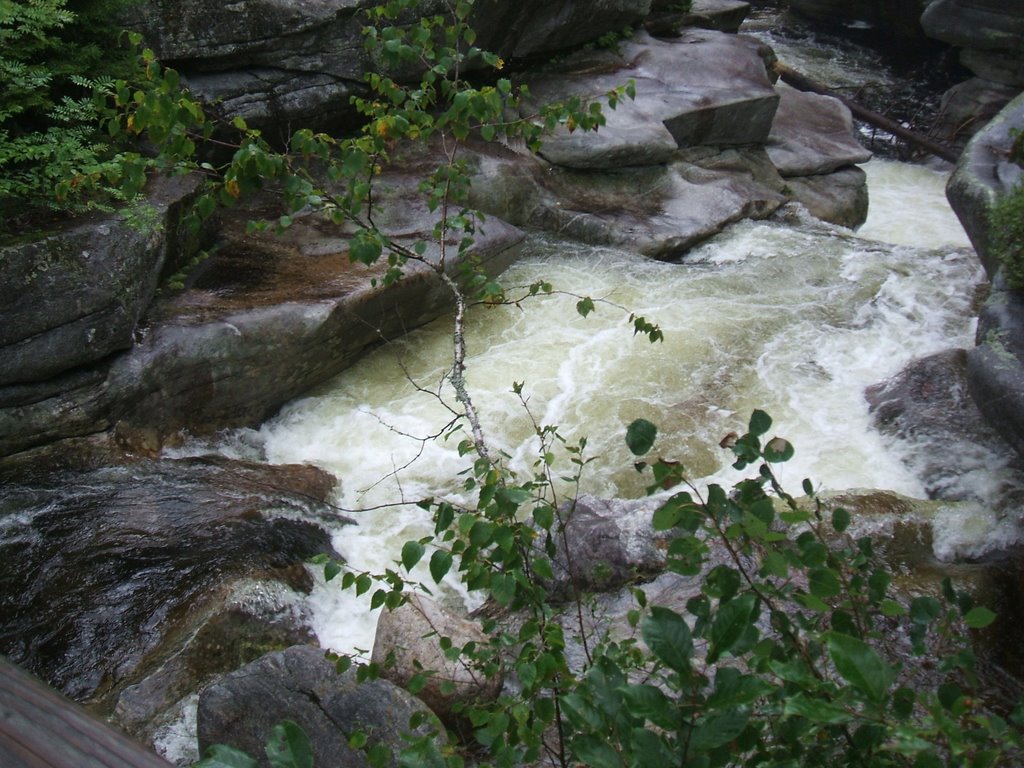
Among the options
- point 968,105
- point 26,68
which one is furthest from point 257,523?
point 968,105

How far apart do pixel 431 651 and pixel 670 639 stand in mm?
3109

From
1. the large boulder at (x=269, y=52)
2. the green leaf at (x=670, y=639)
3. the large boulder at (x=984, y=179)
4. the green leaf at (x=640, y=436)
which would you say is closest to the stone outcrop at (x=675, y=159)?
the large boulder at (x=269, y=52)

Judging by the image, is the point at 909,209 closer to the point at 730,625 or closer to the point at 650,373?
the point at 650,373

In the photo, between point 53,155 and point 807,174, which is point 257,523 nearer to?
point 53,155

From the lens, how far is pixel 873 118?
47.2 ft

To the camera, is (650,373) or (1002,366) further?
(650,373)

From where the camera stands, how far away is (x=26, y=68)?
617 centimetres

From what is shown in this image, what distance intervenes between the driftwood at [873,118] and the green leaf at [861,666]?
14.1m

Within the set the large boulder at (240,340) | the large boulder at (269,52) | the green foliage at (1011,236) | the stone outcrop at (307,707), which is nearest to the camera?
the stone outcrop at (307,707)

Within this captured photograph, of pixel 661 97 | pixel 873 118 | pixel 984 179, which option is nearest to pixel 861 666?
pixel 984 179

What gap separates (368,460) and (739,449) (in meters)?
4.91

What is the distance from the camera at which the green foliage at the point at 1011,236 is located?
6.27 metres

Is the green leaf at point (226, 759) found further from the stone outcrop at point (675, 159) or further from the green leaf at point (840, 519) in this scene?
the stone outcrop at point (675, 159)

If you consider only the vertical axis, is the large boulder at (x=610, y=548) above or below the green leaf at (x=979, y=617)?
below
